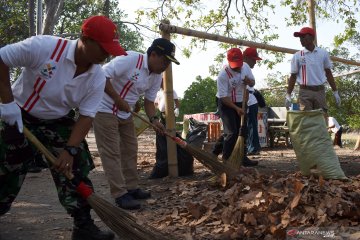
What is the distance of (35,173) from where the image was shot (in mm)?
7398

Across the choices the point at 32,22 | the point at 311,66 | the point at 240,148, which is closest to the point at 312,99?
the point at 311,66

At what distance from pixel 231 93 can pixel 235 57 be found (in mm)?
596

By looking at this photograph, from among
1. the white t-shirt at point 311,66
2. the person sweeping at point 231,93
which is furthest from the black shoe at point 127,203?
the white t-shirt at point 311,66

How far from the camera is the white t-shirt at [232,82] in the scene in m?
6.52

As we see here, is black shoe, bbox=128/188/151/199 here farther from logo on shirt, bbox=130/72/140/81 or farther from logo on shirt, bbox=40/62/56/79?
logo on shirt, bbox=40/62/56/79

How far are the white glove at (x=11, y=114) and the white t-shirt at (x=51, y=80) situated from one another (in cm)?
23

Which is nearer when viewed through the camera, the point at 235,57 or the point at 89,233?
the point at 89,233

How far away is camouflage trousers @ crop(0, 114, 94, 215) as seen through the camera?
10.5ft

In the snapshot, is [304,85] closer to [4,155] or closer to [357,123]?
[4,155]

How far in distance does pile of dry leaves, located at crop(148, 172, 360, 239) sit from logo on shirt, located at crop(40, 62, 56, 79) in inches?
59.8

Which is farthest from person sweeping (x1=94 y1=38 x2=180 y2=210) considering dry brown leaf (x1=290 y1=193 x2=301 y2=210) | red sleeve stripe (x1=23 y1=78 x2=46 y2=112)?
dry brown leaf (x1=290 y1=193 x2=301 y2=210)

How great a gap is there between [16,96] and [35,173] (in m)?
4.41

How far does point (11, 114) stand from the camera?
298 cm

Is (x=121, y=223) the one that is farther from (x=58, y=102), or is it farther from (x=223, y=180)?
(x=223, y=180)
